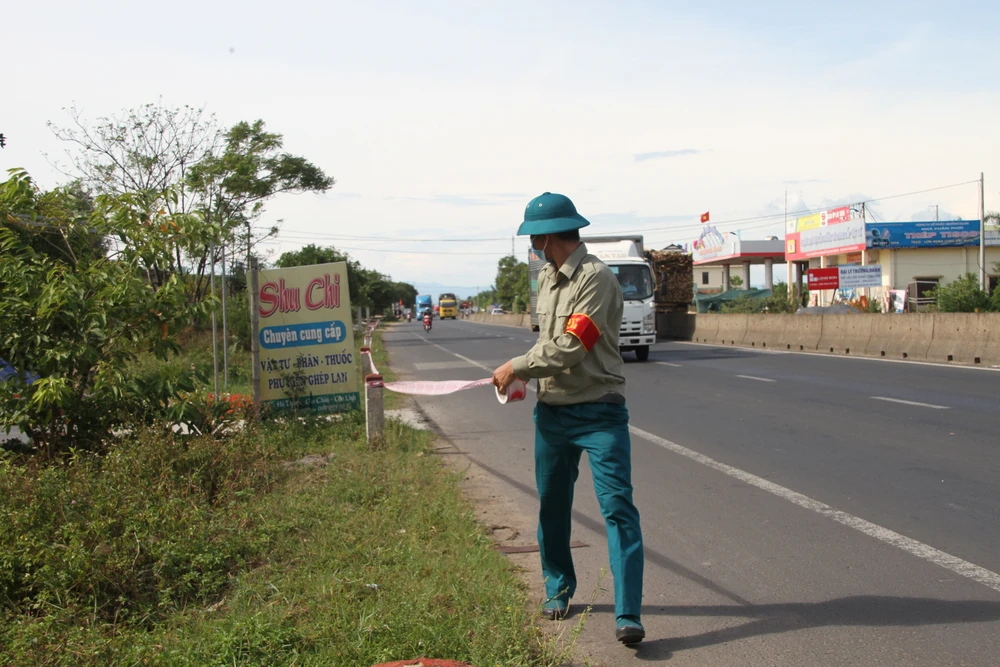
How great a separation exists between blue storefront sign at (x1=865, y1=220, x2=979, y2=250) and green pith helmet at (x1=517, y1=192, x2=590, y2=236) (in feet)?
151

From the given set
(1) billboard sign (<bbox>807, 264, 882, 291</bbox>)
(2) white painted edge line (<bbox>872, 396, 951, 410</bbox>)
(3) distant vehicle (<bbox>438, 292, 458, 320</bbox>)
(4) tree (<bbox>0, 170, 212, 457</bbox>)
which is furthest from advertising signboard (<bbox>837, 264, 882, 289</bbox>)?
(3) distant vehicle (<bbox>438, 292, 458, 320</bbox>)

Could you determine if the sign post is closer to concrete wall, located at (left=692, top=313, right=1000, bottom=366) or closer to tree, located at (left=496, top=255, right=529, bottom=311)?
concrete wall, located at (left=692, top=313, right=1000, bottom=366)

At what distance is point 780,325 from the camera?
26344 mm

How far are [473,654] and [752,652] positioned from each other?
1177 millimetres

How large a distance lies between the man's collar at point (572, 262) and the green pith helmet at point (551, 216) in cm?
11

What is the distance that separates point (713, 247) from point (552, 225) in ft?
219

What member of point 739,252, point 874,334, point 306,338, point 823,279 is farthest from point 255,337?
point 739,252

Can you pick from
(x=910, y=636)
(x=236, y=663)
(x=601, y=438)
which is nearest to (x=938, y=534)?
(x=910, y=636)

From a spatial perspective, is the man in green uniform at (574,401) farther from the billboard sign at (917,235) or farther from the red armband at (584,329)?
the billboard sign at (917,235)

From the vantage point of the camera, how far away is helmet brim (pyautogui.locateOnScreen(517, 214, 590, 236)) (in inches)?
162

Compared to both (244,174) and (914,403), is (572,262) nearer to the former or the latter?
(914,403)

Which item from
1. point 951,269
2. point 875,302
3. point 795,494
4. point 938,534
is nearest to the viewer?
point 938,534

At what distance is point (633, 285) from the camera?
897 inches

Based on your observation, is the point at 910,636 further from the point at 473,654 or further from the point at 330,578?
the point at 330,578
